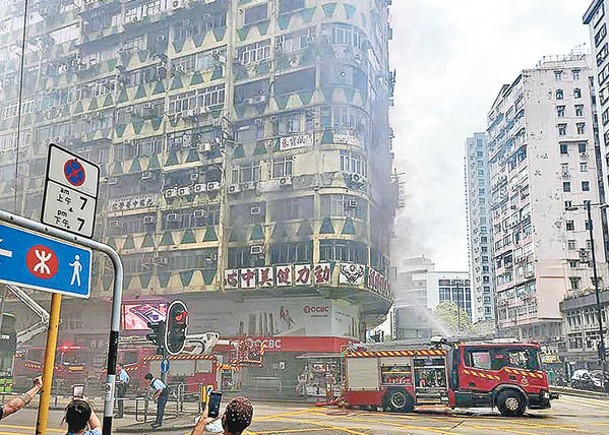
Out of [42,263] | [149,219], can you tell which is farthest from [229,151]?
[42,263]

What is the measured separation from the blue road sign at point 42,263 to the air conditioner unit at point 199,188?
3183 cm

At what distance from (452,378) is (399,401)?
205 cm

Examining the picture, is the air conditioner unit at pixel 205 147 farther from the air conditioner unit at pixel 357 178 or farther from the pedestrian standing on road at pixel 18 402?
the pedestrian standing on road at pixel 18 402

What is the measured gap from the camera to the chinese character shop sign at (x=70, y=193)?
3627mm

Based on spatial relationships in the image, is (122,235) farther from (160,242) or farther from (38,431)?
(38,431)

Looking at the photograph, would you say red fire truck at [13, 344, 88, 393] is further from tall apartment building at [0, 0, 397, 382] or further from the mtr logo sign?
the mtr logo sign

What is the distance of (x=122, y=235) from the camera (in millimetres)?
37500

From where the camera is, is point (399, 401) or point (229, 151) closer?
point (399, 401)

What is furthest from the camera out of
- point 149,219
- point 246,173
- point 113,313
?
point 149,219

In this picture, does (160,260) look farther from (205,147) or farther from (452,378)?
(452,378)

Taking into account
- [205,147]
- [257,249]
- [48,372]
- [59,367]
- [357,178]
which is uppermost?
[205,147]

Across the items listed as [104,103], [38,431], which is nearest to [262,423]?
[38,431]

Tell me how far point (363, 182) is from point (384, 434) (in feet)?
66.1

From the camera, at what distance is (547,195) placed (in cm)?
5834
